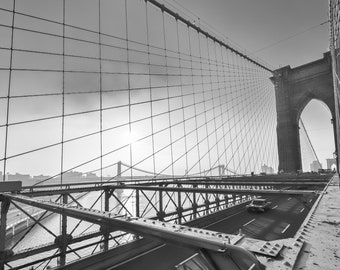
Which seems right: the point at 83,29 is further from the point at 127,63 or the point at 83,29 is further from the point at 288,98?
the point at 288,98

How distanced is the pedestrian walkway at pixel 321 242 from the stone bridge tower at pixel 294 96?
33470mm

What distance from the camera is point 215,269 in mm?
1377

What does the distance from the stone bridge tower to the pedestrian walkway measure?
33470mm

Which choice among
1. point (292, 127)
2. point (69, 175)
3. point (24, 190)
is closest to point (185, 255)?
point (24, 190)

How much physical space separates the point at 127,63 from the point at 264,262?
588 inches

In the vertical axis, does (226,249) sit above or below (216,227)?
above

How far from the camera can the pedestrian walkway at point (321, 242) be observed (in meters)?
1.47

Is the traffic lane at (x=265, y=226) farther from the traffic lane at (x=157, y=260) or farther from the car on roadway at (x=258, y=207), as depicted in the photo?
the traffic lane at (x=157, y=260)

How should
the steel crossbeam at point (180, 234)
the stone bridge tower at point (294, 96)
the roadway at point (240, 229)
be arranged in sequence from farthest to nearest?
the stone bridge tower at point (294, 96), the roadway at point (240, 229), the steel crossbeam at point (180, 234)

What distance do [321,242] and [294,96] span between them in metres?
38.0

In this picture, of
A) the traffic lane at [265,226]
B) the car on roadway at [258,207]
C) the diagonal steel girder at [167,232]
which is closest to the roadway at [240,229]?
the traffic lane at [265,226]

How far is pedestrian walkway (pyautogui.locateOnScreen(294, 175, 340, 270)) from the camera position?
57.9 inches

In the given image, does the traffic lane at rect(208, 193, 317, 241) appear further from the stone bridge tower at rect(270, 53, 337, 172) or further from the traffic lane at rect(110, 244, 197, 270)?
the stone bridge tower at rect(270, 53, 337, 172)

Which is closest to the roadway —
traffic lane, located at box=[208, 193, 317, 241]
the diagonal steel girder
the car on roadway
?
traffic lane, located at box=[208, 193, 317, 241]
